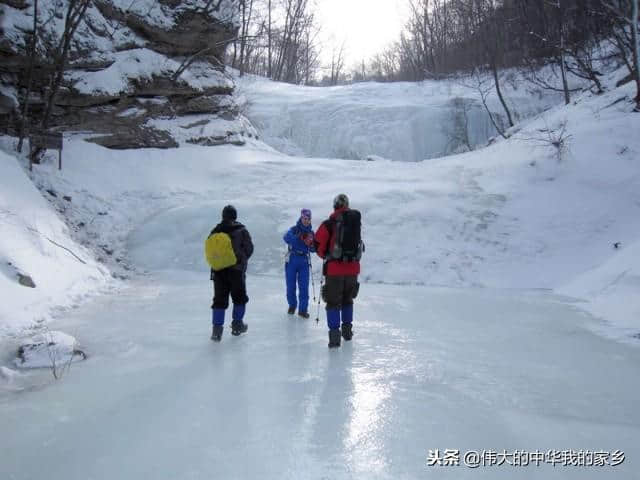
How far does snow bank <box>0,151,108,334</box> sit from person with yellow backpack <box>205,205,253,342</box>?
2328 mm

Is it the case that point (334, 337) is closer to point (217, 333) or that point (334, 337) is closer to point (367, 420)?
point (217, 333)

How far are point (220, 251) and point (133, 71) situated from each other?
1312cm

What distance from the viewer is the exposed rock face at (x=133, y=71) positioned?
13.7 metres

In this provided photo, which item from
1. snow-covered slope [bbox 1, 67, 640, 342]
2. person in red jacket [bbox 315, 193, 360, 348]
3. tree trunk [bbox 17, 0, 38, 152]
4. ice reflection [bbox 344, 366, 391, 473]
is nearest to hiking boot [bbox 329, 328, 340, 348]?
person in red jacket [bbox 315, 193, 360, 348]

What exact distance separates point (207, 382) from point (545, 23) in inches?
1015

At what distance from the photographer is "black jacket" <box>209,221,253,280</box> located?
5.71 m

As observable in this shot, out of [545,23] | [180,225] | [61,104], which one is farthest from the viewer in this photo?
[545,23]

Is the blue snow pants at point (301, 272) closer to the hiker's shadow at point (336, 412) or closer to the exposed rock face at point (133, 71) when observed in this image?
the hiker's shadow at point (336, 412)

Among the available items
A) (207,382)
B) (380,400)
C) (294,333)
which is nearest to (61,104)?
(294,333)

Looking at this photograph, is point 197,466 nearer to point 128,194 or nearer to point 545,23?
point 128,194

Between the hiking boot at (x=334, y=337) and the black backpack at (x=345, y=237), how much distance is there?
0.81 m

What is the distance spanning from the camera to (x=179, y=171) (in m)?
15.4

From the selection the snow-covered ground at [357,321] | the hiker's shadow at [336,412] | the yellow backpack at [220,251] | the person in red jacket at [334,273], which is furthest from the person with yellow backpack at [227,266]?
the hiker's shadow at [336,412]

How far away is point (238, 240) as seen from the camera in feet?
18.8
